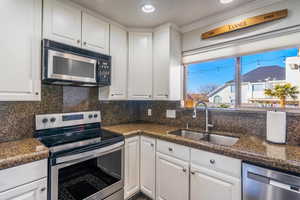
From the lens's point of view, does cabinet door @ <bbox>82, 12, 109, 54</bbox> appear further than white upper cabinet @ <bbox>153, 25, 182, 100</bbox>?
No

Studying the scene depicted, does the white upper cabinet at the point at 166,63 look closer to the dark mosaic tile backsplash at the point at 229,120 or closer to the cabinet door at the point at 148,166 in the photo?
the dark mosaic tile backsplash at the point at 229,120

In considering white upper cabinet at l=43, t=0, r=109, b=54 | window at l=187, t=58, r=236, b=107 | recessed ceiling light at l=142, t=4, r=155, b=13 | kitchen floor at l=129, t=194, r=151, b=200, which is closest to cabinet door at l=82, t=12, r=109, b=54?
white upper cabinet at l=43, t=0, r=109, b=54

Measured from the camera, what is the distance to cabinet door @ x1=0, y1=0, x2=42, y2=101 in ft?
3.97

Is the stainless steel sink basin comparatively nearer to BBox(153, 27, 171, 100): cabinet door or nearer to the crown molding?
BBox(153, 27, 171, 100): cabinet door

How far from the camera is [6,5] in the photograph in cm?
122

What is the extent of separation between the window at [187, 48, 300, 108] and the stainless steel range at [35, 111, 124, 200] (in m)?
1.36

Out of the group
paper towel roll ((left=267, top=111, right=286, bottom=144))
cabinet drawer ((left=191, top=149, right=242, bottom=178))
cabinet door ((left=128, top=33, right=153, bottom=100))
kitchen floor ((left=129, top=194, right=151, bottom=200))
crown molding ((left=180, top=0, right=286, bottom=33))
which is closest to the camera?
cabinet drawer ((left=191, top=149, right=242, bottom=178))

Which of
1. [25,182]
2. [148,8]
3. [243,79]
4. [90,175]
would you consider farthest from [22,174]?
[243,79]

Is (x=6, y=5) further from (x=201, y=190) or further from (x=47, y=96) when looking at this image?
(x=201, y=190)

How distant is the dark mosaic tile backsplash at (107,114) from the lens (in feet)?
4.65

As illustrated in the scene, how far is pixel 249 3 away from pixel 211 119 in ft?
4.40

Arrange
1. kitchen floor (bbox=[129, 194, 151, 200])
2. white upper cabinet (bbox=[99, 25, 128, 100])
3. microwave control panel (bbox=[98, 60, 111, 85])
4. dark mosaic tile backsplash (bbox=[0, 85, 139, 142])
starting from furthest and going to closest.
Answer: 1. white upper cabinet (bbox=[99, 25, 128, 100])
2. kitchen floor (bbox=[129, 194, 151, 200])
3. microwave control panel (bbox=[98, 60, 111, 85])
4. dark mosaic tile backsplash (bbox=[0, 85, 139, 142])

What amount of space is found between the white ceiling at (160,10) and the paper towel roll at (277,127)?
47.2 inches

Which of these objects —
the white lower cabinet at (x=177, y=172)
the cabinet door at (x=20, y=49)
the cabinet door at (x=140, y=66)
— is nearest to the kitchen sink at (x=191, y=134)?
the white lower cabinet at (x=177, y=172)
